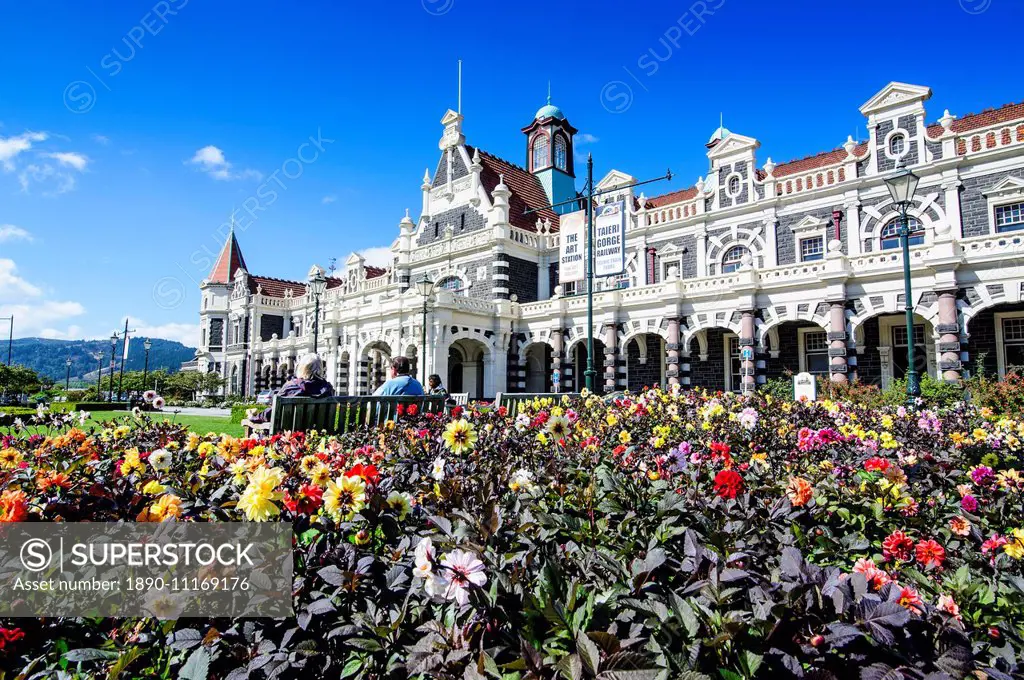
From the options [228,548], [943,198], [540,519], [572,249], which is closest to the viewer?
[228,548]

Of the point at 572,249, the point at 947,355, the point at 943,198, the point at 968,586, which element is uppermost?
the point at 943,198

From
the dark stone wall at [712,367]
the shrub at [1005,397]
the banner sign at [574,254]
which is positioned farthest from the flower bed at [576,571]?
the dark stone wall at [712,367]

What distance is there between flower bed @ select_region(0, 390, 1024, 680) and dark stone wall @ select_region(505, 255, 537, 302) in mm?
25617

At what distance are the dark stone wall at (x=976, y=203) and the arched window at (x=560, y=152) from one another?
2245cm

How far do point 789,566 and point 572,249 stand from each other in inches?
796

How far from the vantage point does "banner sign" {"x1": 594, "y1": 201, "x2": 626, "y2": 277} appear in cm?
1908

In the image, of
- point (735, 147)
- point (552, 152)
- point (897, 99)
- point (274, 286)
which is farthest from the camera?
point (274, 286)

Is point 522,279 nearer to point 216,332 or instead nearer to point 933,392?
point 933,392

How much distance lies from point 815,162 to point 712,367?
1035 centimetres

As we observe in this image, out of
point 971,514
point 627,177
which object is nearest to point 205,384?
point 627,177

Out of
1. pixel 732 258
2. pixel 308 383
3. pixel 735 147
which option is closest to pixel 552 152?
pixel 735 147

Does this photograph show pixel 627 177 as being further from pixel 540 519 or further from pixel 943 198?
pixel 540 519

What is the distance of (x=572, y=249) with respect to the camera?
21469 mm

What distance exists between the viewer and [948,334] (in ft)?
56.9
